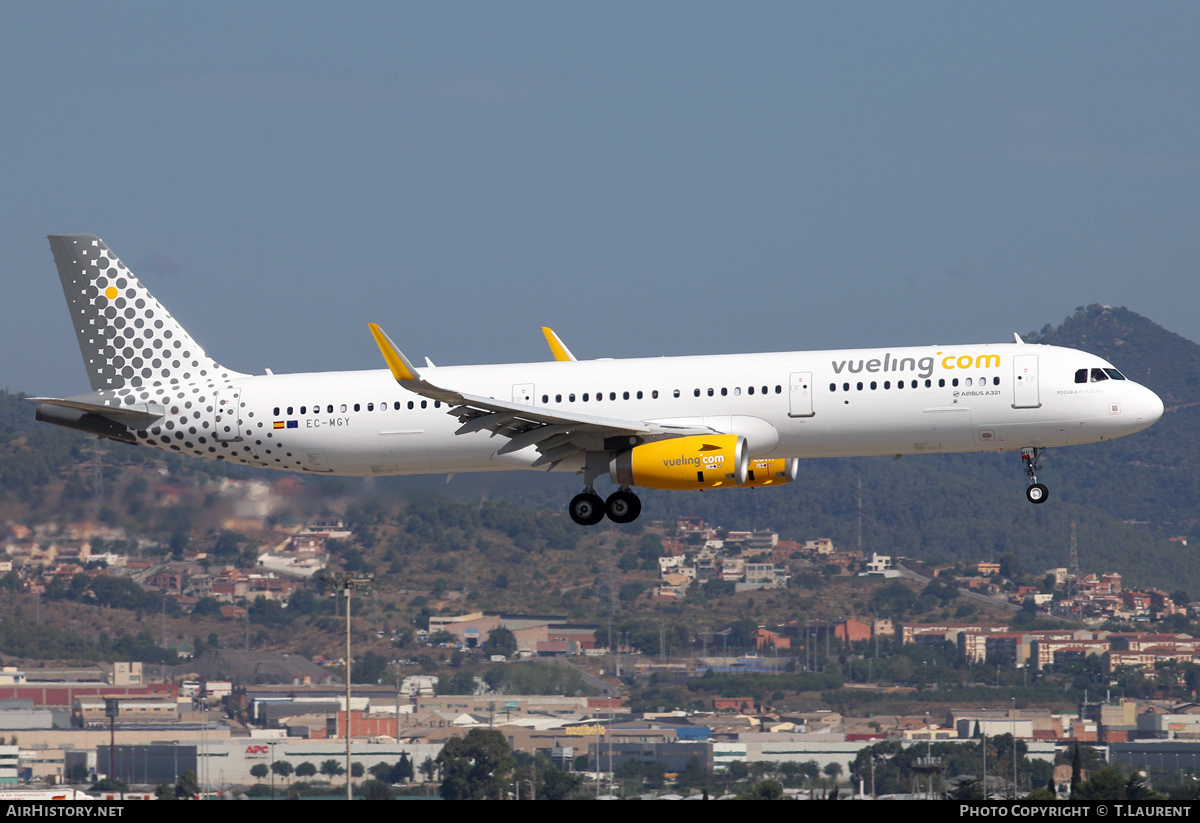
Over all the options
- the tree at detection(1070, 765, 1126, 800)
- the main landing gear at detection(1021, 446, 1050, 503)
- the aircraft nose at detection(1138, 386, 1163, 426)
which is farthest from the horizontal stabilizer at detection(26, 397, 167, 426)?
the tree at detection(1070, 765, 1126, 800)

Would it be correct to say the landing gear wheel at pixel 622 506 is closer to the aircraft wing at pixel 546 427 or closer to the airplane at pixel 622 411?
the airplane at pixel 622 411

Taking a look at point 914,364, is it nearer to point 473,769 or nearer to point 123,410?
point 123,410

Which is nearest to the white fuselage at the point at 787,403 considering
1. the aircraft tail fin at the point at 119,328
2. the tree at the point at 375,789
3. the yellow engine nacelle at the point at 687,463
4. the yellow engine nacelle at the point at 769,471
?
the yellow engine nacelle at the point at 687,463

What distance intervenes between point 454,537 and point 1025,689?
50.1 m

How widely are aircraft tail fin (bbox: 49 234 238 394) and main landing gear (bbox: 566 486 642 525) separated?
10305 millimetres

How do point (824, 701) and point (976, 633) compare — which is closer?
point (824, 701)

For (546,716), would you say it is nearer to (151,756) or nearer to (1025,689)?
(151,756)

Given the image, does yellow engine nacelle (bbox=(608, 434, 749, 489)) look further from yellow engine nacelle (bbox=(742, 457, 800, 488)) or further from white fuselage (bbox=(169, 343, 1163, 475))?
yellow engine nacelle (bbox=(742, 457, 800, 488))

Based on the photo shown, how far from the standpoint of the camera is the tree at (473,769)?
74.6 m

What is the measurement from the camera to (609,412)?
37.2 m

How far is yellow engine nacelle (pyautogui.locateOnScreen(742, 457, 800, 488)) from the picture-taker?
3729 cm
